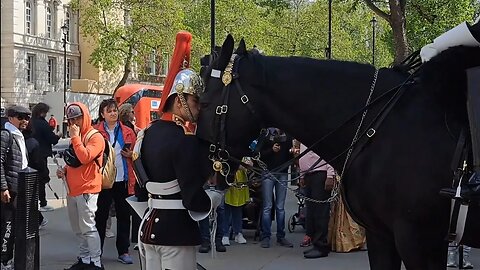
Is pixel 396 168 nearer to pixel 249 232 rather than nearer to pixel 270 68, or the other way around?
pixel 270 68

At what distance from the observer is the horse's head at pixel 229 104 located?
404 centimetres

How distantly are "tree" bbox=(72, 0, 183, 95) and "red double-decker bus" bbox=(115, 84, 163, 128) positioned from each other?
1220 cm

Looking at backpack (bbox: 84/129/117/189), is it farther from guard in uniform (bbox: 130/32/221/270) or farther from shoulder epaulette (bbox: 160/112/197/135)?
shoulder epaulette (bbox: 160/112/197/135)

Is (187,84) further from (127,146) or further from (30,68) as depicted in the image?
(30,68)

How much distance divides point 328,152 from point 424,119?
64 cm

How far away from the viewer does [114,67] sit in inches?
1822

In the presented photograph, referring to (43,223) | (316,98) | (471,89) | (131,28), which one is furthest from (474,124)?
(131,28)

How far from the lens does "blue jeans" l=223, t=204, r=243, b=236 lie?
31.6 feet

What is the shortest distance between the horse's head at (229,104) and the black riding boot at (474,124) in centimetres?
127

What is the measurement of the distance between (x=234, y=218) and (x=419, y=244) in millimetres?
6238

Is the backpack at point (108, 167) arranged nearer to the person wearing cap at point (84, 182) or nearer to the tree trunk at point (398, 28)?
the person wearing cap at point (84, 182)

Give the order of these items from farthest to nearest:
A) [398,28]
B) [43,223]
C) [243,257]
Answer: [398,28] → [43,223] → [243,257]

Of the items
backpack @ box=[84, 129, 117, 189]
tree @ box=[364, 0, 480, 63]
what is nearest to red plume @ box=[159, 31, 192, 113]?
backpack @ box=[84, 129, 117, 189]

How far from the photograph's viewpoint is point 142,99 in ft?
95.8
